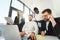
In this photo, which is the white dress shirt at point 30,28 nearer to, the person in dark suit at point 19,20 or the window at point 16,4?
the person in dark suit at point 19,20

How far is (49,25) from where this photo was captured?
1915 mm

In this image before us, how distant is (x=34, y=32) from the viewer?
2.07 meters

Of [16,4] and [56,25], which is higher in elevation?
[16,4]

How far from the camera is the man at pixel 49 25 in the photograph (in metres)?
1.69

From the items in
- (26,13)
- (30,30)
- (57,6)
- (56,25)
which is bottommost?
(30,30)

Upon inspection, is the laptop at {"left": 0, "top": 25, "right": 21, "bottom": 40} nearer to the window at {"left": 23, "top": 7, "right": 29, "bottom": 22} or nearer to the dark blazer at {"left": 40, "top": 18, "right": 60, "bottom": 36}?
the dark blazer at {"left": 40, "top": 18, "right": 60, "bottom": 36}

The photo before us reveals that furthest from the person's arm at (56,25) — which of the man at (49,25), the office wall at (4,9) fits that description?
the office wall at (4,9)

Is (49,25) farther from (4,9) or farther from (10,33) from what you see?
(4,9)

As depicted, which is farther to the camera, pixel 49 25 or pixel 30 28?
pixel 30 28

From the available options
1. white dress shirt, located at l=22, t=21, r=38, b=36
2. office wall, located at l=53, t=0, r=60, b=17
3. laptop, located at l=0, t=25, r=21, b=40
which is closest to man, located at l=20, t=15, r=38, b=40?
white dress shirt, located at l=22, t=21, r=38, b=36

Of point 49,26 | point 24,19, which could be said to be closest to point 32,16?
point 24,19

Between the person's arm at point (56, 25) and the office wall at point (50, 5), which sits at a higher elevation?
the office wall at point (50, 5)

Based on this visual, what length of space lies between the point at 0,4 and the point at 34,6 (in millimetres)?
645

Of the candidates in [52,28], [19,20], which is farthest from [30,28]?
[52,28]
